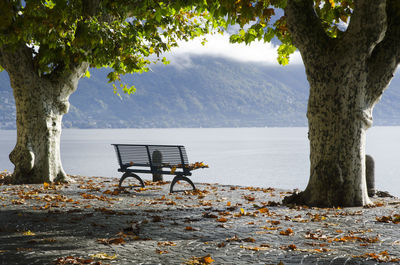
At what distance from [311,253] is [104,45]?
8.22m

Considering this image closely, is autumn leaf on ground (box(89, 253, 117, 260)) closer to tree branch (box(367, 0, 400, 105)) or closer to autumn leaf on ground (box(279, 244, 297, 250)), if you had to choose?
autumn leaf on ground (box(279, 244, 297, 250))

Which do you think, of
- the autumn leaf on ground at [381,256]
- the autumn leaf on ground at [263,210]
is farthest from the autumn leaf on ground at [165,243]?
the autumn leaf on ground at [263,210]

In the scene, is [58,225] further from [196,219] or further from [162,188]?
[162,188]

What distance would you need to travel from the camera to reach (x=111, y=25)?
12.6 meters

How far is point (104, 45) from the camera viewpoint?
38.8ft

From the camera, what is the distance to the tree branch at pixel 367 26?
29.3 feet

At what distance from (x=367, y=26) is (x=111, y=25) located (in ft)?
21.9

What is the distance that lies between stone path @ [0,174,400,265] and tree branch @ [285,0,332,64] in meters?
3.17

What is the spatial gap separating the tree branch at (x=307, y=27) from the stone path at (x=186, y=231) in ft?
10.4

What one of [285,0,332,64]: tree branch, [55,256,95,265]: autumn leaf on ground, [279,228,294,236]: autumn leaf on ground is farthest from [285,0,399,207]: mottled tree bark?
[55,256,95,265]: autumn leaf on ground

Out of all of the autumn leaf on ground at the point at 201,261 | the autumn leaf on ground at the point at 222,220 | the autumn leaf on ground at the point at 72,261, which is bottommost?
the autumn leaf on ground at the point at 72,261

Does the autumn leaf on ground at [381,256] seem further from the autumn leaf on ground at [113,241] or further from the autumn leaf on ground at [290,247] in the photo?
the autumn leaf on ground at [113,241]

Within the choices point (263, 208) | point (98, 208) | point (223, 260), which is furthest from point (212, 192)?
point (223, 260)

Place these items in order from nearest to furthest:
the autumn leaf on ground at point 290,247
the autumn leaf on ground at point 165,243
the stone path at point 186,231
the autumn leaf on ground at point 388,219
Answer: the stone path at point 186,231 → the autumn leaf on ground at point 290,247 → the autumn leaf on ground at point 165,243 → the autumn leaf on ground at point 388,219
